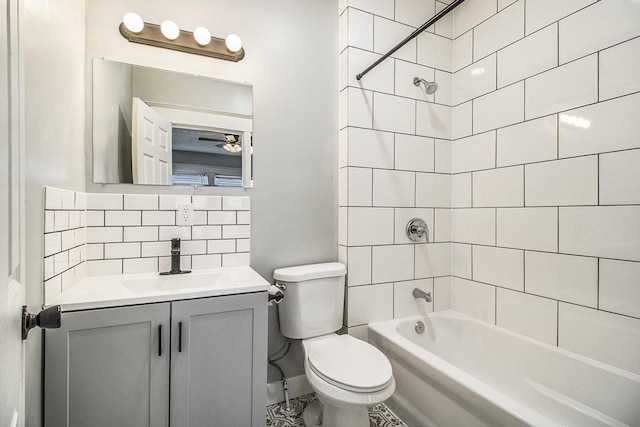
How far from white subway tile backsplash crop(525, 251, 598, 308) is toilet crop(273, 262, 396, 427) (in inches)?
36.9

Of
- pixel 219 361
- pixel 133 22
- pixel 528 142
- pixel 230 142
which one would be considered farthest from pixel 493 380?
pixel 133 22

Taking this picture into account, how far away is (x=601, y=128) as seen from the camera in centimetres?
132

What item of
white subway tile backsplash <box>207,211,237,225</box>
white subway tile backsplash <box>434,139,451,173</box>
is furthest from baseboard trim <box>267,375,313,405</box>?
white subway tile backsplash <box>434,139,451,173</box>

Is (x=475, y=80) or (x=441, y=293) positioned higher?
(x=475, y=80)

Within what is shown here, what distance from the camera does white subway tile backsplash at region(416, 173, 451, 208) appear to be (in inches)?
77.8

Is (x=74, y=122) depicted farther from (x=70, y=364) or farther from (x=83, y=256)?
(x=70, y=364)

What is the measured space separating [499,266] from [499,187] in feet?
1.56

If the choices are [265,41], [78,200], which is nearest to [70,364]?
[78,200]

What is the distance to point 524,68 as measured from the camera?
162cm

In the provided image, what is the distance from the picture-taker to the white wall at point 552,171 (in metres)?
1.26

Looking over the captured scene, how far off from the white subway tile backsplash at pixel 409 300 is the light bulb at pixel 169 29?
1879mm

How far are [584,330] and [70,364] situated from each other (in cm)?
215

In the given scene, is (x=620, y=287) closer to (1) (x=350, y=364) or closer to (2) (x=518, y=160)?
(2) (x=518, y=160)

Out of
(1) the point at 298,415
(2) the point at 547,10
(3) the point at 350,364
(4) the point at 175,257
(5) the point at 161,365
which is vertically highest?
(2) the point at 547,10
